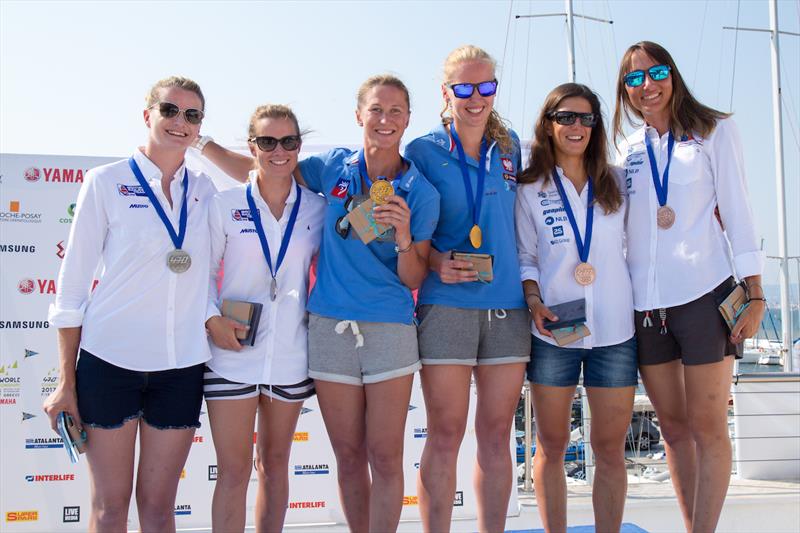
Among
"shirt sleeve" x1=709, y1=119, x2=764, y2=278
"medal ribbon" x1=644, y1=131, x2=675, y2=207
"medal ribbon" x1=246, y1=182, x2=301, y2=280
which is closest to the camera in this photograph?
"medal ribbon" x1=246, y1=182, x2=301, y2=280

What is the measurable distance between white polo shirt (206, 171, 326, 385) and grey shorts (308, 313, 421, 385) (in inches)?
4.5

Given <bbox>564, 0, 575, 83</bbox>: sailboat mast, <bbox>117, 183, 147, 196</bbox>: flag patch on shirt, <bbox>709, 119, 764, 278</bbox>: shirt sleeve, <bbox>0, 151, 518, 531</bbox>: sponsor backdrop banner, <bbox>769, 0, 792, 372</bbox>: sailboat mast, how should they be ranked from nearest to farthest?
<bbox>117, 183, 147, 196</bbox>: flag patch on shirt
<bbox>709, 119, 764, 278</bbox>: shirt sleeve
<bbox>0, 151, 518, 531</bbox>: sponsor backdrop banner
<bbox>564, 0, 575, 83</bbox>: sailboat mast
<bbox>769, 0, 792, 372</bbox>: sailboat mast

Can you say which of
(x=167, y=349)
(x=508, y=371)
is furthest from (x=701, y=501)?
(x=167, y=349)

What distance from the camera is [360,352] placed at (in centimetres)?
266

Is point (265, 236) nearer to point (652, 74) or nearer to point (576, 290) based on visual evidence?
point (576, 290)

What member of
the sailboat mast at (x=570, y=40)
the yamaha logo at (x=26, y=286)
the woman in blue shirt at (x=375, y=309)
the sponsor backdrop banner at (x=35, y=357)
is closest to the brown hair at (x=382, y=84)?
the woman in blue shirt at (x=375, y=309)

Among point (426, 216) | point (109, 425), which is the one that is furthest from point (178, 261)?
point (426, 216)

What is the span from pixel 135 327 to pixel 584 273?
6.07 feet

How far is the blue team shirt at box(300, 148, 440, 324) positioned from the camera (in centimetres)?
264

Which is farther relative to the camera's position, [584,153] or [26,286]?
[26,286]

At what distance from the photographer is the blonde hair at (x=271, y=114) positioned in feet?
9.19

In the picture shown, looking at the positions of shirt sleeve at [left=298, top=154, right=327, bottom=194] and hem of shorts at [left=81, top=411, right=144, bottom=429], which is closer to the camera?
hem of shorts at [left=81, top=411, right=144, bottom=429]

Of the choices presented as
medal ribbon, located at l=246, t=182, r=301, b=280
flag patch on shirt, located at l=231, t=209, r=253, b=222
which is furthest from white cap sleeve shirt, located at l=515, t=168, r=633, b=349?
flag patch on shirt, located at l=231, t=209, r=253, b=222

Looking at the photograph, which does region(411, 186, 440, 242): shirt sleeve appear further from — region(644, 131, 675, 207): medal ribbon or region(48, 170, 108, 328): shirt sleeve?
region(48, 170, 108, 328): shirt sleeve
